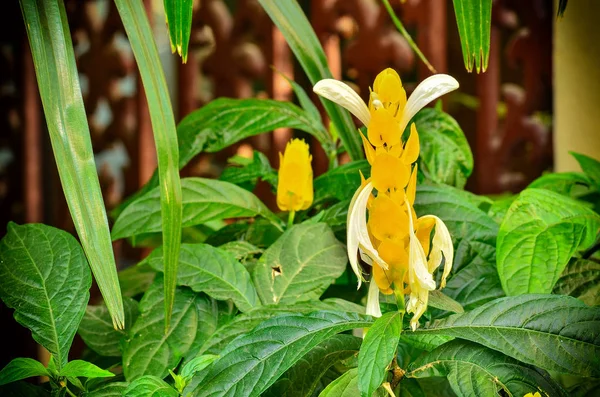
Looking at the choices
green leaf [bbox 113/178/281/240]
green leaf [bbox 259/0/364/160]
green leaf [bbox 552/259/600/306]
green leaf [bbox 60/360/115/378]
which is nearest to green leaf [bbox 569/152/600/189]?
green leaf [bbox 552/259/600/306]

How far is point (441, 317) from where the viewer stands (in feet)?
2.01

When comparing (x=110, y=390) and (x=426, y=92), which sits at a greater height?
(x=426, y=92)

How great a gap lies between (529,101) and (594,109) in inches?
10.8

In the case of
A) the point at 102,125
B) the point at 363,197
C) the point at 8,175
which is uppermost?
the point at 363,197

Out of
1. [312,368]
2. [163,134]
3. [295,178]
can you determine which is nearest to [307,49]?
[295,178]

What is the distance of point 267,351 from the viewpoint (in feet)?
1.70

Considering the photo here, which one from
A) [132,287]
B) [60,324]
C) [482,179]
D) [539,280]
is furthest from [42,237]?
[482,179]

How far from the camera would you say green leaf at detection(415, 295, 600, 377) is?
20.2 inches

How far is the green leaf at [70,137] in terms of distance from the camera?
54 centimetres

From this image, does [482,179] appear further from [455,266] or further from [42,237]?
[42,237]

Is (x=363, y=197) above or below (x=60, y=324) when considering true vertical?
above

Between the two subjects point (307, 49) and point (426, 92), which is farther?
point (307, 49)

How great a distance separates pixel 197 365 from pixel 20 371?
0.53 ft

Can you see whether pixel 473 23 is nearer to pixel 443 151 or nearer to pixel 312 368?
pixel 443 151
